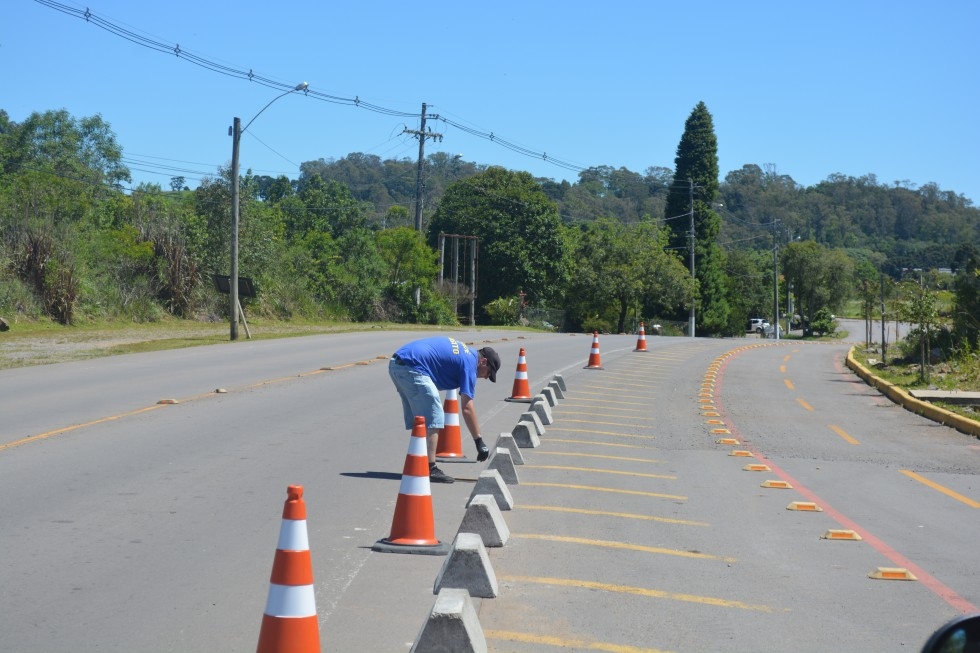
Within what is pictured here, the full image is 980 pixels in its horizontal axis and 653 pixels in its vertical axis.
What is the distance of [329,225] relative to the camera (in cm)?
7856

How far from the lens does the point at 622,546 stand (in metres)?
7.86

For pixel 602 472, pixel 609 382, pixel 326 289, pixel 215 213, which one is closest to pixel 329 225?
pixel 326 289

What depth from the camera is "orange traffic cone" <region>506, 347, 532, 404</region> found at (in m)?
17.7

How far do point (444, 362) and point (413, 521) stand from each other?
3179 mm

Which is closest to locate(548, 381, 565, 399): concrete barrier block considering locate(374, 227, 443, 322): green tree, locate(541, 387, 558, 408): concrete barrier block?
locate(541, 387, 558, 408): concrete barrier block

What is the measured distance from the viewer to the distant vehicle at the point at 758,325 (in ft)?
337

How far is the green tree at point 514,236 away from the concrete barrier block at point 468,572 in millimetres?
67833

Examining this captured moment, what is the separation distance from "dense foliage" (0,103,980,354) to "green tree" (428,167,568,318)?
10 cm

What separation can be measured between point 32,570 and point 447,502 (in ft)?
11.9

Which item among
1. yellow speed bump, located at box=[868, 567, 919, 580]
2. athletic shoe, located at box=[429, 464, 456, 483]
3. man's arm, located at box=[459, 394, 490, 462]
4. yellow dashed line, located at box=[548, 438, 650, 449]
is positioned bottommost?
yellow speed bump, located at box=[868, 567, 919, 580]

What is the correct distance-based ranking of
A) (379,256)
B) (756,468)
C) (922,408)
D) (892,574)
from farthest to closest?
(379,256) → (922,408) → (756,468) → (892,574)

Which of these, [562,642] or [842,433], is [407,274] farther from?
[562,642]

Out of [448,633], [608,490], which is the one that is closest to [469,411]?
[608,490]

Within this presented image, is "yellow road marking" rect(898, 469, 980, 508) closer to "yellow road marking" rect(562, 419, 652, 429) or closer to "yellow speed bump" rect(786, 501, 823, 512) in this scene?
"yellow speed bump" rect(786, 501, 823, 512)
